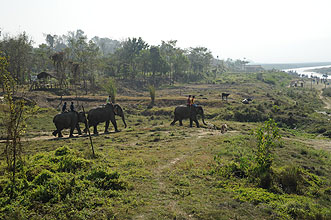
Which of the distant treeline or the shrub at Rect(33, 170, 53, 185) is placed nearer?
the shrub at Rect(33, 170, 53, 185)

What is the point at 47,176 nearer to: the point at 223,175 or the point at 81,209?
the point at 81,209

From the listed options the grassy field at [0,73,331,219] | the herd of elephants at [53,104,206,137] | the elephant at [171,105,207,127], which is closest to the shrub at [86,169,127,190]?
the grassy field at [0,73,331,219]

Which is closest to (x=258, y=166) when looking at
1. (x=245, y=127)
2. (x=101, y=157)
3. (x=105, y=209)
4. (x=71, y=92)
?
(x=105, y=209)

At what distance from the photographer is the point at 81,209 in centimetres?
721

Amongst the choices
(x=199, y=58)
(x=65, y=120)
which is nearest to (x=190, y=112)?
(x=65, y=120)

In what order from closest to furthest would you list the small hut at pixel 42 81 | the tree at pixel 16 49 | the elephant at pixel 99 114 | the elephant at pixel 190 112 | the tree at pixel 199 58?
the elephant at pixel 99 114
the elephant at pixel 190 112
the small hut at pixel 42 81
the tree at pixel 16 49
the tree at pixel 199 58

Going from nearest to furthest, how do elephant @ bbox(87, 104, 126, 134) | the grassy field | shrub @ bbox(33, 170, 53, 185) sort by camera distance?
the grassy field
shrub @ bbox(33, 170, 53, 185)
elephant @ bbox(87, 104, 126, 134)

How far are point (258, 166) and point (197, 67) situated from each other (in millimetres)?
95119

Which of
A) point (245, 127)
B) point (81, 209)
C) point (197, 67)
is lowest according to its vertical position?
point (245, 127)

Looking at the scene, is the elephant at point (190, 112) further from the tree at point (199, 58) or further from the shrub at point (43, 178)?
the tree at point (199, 58)

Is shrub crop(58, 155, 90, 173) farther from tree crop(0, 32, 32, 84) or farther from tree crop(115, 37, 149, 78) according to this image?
tree crop(115, 37, 149, 78)

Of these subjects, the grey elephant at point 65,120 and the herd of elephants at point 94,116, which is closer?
the grey elephant at point 65,120

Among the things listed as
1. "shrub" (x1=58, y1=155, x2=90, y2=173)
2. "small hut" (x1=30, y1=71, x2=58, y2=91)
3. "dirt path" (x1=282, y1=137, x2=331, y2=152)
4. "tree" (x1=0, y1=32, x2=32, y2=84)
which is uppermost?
"tree" (x1=0, y1=32, x2=32, y2=84)

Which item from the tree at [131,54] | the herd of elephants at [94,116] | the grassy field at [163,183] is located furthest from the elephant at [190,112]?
the tree at [131,54]
